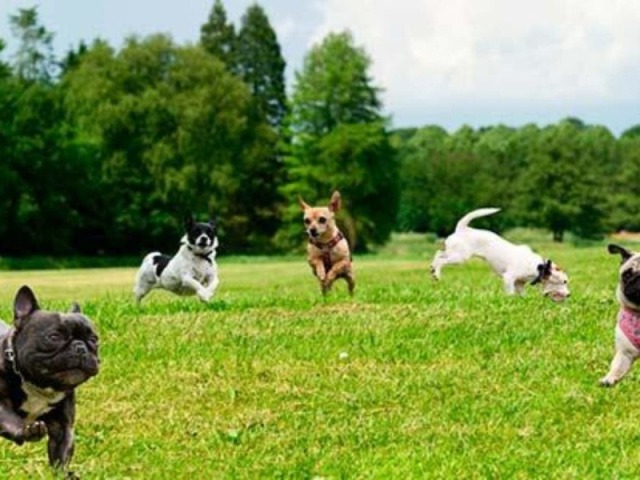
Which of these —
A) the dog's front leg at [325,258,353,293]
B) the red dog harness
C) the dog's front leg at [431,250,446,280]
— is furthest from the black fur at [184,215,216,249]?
the dog's front leg at [431,250,446,280]

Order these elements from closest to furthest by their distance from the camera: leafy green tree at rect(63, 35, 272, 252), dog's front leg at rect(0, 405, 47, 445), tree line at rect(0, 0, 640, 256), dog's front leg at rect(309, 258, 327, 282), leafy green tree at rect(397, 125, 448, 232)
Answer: dog's front leg at rect(0, 405, 47, 445), dog's front leg at rect(309, 258, 327, 282), tree line at rect(0, 0, 640, 256), leafy green tree at rect(63, 35, 272, 252), leafy green tree at rect(397, 125, 448, 232)

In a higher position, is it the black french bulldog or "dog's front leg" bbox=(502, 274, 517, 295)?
the black french bulldog

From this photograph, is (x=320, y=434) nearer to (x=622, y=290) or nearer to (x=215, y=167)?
(x=622, y=290)

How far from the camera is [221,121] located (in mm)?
86562

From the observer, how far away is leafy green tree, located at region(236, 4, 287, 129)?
104375 mm

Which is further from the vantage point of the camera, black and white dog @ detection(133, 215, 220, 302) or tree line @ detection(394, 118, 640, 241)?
tree line @ detection(394, 118, 640, 241)

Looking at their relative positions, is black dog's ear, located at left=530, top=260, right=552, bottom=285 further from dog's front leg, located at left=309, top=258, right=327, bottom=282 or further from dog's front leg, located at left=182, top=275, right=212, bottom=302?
dog's front leg, located at left=182, top=275, right=212, bottom=302

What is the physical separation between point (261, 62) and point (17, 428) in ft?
329

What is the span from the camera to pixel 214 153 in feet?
282

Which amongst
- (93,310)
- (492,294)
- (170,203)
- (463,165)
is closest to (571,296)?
(492,294)

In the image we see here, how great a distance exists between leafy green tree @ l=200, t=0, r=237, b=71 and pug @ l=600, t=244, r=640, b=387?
97.0m

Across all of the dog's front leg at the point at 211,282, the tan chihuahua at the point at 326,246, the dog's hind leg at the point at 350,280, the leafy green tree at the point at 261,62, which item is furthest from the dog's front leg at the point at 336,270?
the leafy green tree at the point at 261,62

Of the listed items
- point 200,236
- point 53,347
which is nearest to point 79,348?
point 53,347

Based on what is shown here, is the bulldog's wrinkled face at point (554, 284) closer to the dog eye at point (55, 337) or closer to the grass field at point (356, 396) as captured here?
the grass field at point (356, 396)
